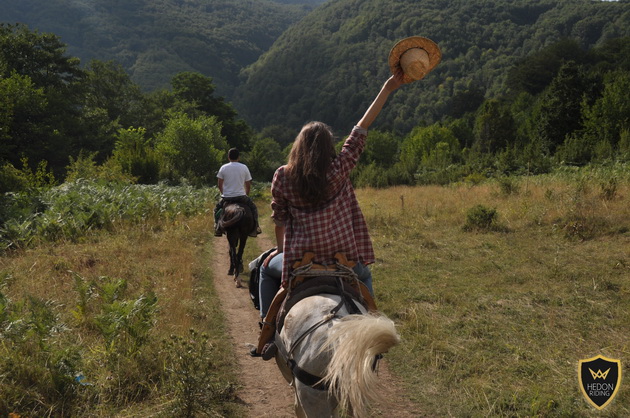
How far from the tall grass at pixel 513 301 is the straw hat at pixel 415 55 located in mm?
3201

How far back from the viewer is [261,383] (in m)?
5.43

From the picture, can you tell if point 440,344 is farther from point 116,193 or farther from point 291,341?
point 116,193

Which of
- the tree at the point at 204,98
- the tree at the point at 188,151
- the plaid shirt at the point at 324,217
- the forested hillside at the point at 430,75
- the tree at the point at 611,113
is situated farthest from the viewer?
the forested hillside at the point at 430,75

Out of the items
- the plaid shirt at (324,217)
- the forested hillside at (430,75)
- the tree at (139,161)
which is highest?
the forested hillside at (430,75)

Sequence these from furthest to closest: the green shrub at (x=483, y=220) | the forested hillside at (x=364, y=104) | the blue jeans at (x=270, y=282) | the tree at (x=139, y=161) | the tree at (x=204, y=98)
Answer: the tree at (x=204, y=98)
the forested hillside at (x=364, y=104)
the tree at (x=139, y=161)
the green shrub at (x=483, y=220)
the blue jeans at (x=270, y=282)

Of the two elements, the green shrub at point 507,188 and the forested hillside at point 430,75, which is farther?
the forested hillside at point 430,75

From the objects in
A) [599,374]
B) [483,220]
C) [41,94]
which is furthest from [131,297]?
[41,94]

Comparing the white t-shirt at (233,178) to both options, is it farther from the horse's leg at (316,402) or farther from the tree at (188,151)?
the tree at (188,151)

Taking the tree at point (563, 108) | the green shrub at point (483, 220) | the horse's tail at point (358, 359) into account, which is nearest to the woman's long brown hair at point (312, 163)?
the horse's tail at point (358, 359)

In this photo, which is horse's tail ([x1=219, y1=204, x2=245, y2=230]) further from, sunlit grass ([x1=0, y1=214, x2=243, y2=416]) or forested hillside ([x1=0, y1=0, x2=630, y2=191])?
forested hillside ([x1=0, y1=0, x2=630, y2=191])

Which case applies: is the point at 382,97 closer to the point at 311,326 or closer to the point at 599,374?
the point at 311,326

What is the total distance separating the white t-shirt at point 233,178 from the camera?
9477 mm

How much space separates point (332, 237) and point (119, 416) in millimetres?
2696

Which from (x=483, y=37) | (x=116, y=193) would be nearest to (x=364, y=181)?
(x=116, y=193)
